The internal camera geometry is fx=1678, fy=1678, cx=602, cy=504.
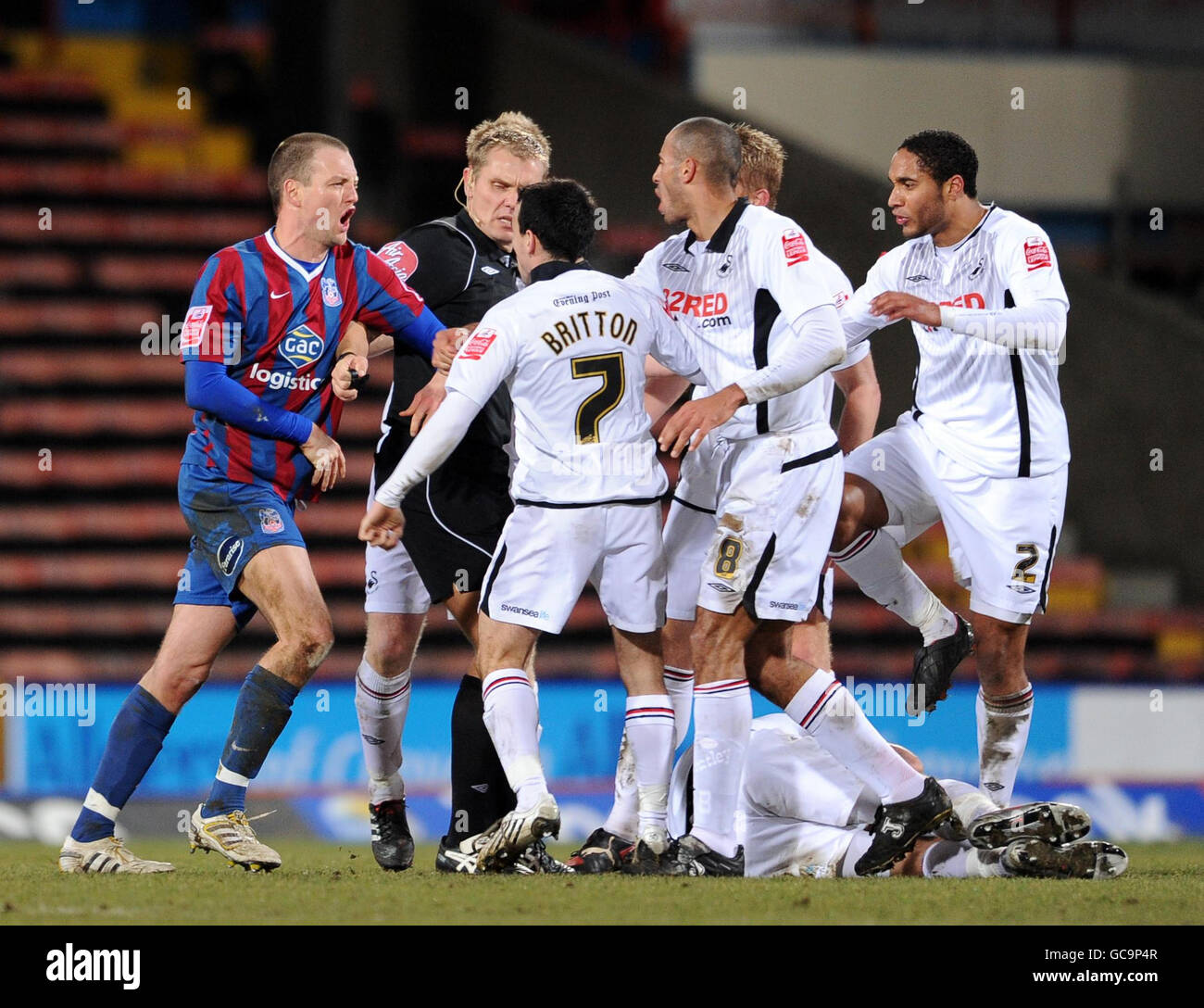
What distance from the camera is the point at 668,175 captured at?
5395mm

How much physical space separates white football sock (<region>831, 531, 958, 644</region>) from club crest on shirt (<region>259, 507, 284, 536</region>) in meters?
1.93

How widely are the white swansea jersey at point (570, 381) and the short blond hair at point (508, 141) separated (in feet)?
2.69

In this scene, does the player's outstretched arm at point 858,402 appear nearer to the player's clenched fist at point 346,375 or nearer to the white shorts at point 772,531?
the white shorts at point 772,531

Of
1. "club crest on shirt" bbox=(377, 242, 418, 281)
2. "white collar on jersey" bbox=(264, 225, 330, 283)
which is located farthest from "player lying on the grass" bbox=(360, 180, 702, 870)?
"club crest on shirt" bbox=(377, 242, 418, 281)

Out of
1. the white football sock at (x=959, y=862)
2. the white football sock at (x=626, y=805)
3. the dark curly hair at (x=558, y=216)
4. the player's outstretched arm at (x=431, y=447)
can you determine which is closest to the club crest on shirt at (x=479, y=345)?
the player's outstretched arm at (x=431, y=447)

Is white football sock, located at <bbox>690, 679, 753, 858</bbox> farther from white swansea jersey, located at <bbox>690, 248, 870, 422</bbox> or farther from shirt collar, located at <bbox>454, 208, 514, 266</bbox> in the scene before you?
shirt collar, located at <bbox>454, 208, 514, 266</bbox>

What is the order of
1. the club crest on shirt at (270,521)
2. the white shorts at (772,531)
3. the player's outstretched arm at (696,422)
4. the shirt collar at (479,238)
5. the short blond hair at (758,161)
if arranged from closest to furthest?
the player's outstretched arm at (696,422)
the white shorts at (772,531)
the club crest on shirt at (270,521)
the shirt collar at (479,238)
the short blond hair at (758,161)

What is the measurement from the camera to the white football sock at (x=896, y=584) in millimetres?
5902

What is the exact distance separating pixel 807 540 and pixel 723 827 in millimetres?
923

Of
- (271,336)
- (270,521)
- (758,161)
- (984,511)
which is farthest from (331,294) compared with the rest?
(984,511)

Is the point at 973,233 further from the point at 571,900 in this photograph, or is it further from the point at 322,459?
the point at 571,900

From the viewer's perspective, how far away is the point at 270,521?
5.26m

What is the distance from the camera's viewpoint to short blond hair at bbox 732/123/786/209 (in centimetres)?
624

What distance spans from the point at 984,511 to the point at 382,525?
2115 mm
